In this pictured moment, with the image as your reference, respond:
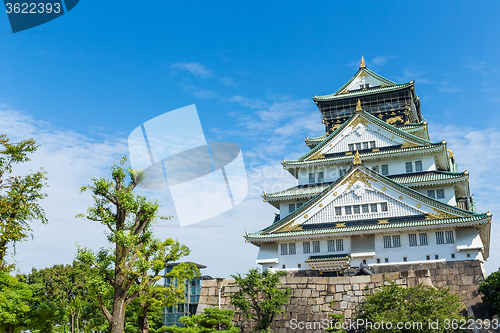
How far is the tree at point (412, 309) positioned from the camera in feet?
60.1

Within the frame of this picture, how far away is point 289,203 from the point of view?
39.9 metres

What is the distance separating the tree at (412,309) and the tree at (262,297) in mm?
4490

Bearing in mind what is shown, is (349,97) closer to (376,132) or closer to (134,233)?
(376,132)

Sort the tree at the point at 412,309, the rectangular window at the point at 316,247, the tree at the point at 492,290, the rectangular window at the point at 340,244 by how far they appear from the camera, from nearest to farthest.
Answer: the tree at the point at 412,309
the tree at the point at 492,290
the rectangular window at the point at 340,244
the rectangular window at the point at 316,247

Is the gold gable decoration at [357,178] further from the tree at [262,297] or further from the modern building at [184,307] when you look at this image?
the modern building at [184,307]

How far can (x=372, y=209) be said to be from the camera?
3356cm

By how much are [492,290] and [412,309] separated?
6525mm

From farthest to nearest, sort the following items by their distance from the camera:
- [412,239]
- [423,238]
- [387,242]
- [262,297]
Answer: [387,242]
[412,239]
[423,238]
[262,297]

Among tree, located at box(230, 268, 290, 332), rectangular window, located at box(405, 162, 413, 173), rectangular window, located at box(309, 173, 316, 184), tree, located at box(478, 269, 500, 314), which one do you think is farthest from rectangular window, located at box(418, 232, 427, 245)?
tree, located at box(230, 268, 290, 332)

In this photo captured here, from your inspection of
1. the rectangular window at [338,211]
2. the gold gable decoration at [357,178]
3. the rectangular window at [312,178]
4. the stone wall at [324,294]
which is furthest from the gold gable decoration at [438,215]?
the rectangular window at [312,178]

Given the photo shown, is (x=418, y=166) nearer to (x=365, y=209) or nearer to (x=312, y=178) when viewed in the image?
(x=365, y=209)

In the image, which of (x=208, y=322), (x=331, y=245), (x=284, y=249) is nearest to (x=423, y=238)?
(x=331, y=245)

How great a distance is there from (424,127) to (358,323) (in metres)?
26.1

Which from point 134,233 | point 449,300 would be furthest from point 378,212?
point 134,233
